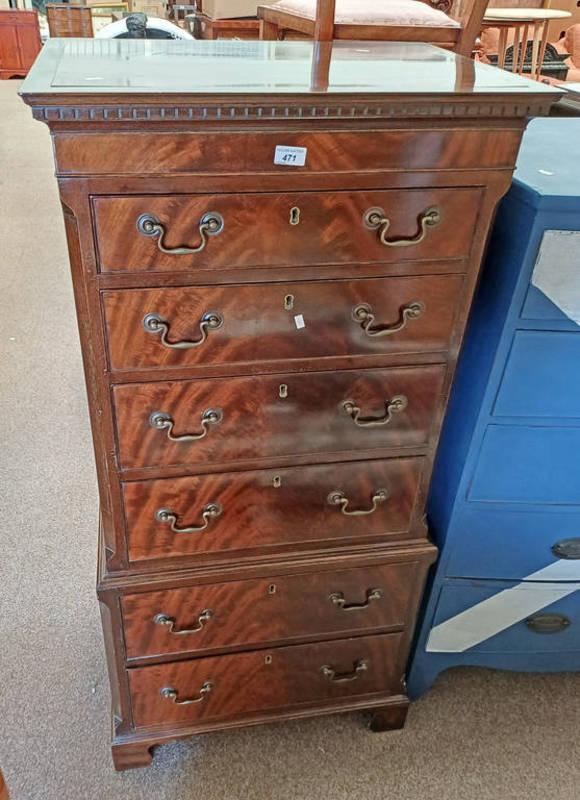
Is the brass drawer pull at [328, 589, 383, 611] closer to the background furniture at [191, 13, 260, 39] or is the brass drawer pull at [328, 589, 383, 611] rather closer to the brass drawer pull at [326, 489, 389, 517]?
the brass drawer pull at [326, 489, 389, 517]

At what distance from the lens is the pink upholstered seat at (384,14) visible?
181 centimetres

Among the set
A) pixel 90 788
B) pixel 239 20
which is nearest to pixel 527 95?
pixel 90 788

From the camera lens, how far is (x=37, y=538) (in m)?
1.79

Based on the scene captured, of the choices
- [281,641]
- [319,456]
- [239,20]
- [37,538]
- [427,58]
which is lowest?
[37,538]

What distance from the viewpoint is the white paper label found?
2.64 ft

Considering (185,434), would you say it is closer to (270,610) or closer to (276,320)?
(276,320)

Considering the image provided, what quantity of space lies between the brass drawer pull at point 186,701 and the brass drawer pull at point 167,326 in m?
0.68

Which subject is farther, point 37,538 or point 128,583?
point 37,538

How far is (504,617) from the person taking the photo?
134 centimetres

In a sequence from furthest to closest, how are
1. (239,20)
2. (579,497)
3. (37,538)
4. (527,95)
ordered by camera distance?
(239,20)
(37,538)
(579,497)
(527,95)

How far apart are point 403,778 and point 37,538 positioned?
109cm

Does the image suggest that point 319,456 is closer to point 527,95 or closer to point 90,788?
point 527,95

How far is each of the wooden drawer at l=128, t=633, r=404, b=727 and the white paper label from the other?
87 cm

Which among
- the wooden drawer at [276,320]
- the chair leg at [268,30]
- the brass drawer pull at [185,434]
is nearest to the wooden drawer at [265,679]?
the brass drawer pull at [185,434]
